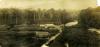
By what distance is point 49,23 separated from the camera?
96.8 inches

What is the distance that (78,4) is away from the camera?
8.20ft

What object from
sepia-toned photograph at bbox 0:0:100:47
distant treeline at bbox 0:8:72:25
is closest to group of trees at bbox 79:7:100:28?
sepia-toned photograph at bbox 0:0:100:47

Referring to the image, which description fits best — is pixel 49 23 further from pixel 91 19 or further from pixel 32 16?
pixel 91 19

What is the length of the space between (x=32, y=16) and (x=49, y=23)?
0.27 m

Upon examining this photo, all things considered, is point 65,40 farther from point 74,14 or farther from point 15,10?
point 15,10

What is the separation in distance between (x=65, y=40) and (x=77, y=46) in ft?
0.61

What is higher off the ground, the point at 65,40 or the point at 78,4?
the point at 78,4

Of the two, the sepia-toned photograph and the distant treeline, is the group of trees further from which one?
the distant treeline

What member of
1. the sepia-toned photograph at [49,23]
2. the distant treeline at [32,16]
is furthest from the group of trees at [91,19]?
the distant treeline at [32,16]

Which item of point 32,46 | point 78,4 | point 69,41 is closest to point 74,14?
point 78,4

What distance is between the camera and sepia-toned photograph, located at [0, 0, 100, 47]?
239cm

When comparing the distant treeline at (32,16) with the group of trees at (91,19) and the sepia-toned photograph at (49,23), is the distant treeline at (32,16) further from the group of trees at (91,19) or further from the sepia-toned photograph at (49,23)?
the group of trees at (91,19)

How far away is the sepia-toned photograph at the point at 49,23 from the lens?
2389 millimetres

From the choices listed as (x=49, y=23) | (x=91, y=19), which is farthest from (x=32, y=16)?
(x=91, y=19)
